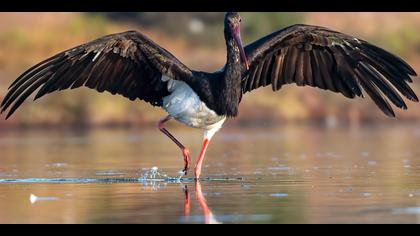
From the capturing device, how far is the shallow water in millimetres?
9812

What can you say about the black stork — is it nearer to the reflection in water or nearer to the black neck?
the black neck

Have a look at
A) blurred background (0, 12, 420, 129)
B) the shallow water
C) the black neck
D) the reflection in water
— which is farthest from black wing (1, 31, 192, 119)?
blurred background (0, 12, 420, 129)

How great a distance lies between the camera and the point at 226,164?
55.1 feet

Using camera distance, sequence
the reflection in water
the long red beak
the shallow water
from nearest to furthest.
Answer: the reflection in water, the shallow water, the long red beak

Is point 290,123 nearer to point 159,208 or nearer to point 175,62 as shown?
point 175,62

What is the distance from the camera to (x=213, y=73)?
46.1ft

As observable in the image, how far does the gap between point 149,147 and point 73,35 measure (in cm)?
1559

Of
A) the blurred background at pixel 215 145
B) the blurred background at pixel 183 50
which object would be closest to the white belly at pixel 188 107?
the blurred background at pixel 215 145

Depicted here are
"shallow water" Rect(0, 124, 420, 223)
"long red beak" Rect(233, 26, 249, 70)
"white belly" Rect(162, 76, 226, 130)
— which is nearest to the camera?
"shallow water" Rect(0, 124, 420, 223)

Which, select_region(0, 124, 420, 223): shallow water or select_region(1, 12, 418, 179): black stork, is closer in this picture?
select_region(0, 124, 420, 223): shallow water

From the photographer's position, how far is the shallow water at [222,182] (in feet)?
32.2

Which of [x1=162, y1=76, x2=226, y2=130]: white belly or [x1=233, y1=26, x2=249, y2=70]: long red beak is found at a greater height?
[x1=233, y1=26, x2=249, y2=70]: long red beak

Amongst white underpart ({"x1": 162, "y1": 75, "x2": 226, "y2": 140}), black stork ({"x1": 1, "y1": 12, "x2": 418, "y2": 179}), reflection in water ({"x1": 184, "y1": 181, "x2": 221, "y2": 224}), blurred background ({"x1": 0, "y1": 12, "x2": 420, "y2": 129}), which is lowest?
reflection in water ({"x1": 184, "y1": 181, "x2": 221, "y2": 224})
